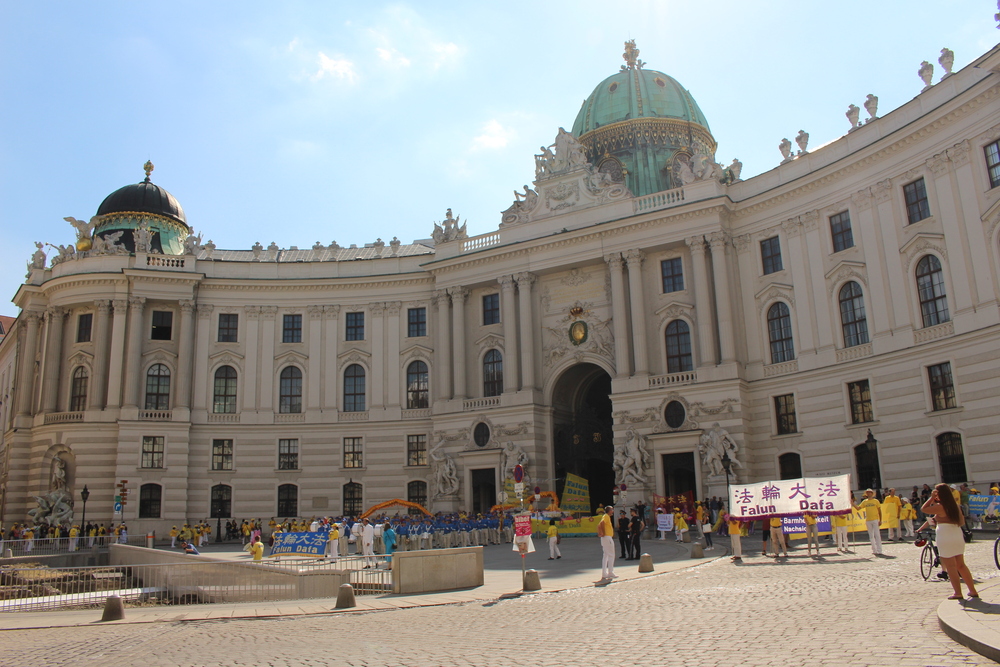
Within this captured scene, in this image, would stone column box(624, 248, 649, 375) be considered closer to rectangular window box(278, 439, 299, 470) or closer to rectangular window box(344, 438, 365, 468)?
rectangular window box(344, 438, 365, 468)

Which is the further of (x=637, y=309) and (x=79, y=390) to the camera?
(x=79, y=390)

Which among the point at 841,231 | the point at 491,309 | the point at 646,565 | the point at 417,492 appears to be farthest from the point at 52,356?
the point at 841,231

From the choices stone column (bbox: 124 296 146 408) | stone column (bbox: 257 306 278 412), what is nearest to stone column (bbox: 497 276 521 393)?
stone column (bbox: 257 306 278 412)

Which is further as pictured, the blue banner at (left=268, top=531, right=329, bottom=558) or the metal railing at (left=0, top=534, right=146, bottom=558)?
the metal railing at (left=0, top=534, right=146, bottom=558)

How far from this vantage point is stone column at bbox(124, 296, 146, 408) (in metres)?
49.1

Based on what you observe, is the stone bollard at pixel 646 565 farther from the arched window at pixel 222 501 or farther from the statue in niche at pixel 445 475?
the arched window at pixel 222 501

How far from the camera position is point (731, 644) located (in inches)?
420

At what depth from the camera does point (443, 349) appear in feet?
164

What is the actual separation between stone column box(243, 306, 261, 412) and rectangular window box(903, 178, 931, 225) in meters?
37.8

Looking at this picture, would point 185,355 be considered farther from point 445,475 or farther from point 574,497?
point 574,497

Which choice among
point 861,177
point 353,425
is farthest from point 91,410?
point 861,177

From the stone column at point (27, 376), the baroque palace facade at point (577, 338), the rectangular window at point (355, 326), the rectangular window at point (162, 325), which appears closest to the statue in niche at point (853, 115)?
the baroque palace facade at point (577, 338)

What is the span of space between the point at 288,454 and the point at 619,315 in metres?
22.6

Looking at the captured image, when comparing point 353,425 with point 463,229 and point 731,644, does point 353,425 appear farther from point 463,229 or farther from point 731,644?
point 731,644
